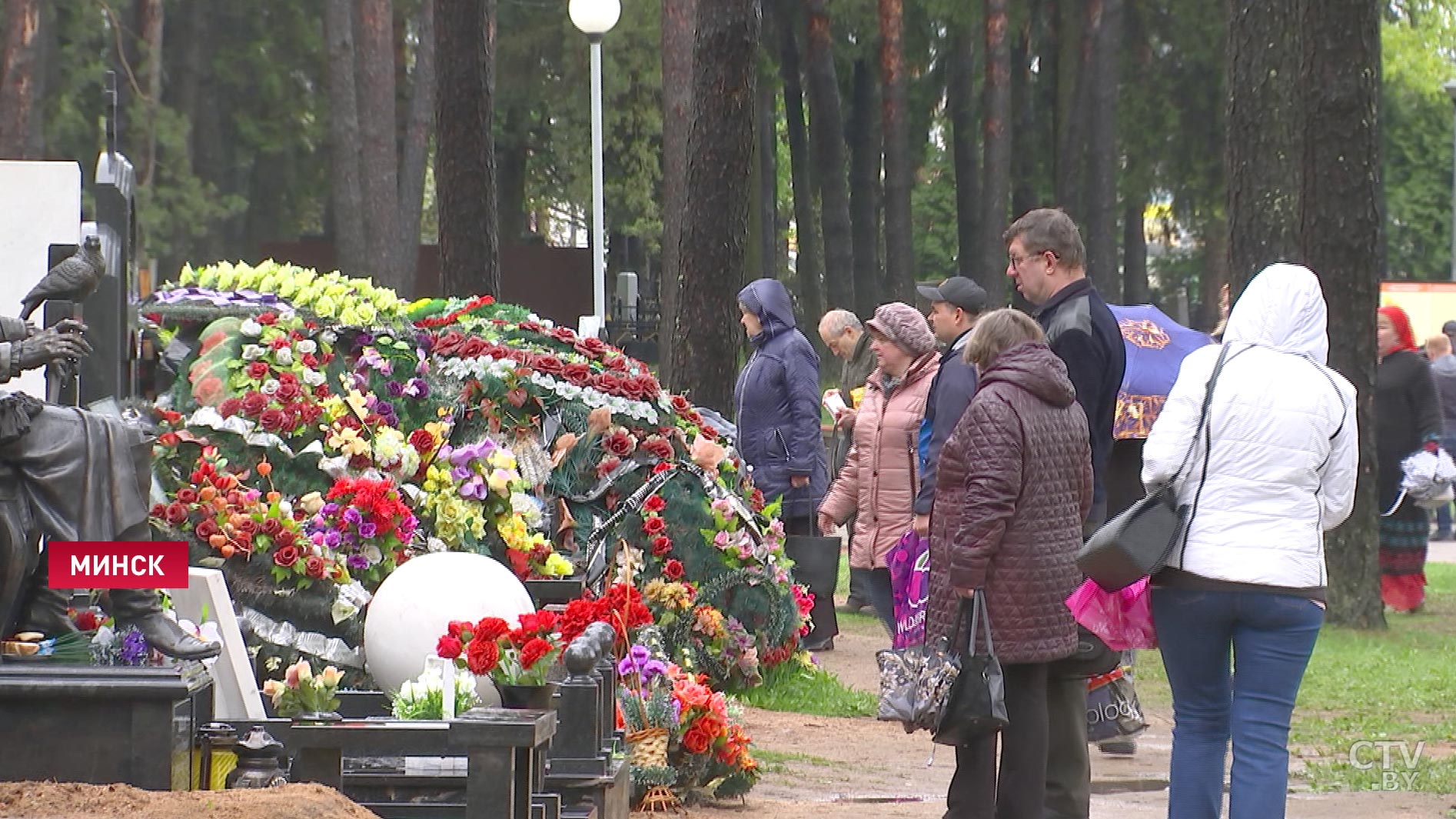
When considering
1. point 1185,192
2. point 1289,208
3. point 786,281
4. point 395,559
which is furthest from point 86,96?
point 395,559

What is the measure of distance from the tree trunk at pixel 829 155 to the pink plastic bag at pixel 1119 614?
79.5ft

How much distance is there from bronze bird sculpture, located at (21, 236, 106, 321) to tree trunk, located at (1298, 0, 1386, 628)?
28.1 ft

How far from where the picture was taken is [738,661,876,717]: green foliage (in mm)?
9570

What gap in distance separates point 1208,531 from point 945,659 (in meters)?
0.87

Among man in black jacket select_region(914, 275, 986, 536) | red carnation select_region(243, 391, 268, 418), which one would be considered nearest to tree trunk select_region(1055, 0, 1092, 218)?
man in black jacket select_region(914, 275, 986, 536)

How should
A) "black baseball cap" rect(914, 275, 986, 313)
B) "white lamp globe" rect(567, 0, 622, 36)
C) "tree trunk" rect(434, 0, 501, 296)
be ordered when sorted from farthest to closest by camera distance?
1. "white lamp globe" rect(567, 0, 622, 36)
2. "tree trunk" rect(434, 0, 501, 296)
3. "black baseball cap" rect(914, 275, 986, 313)

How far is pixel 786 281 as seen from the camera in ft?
142

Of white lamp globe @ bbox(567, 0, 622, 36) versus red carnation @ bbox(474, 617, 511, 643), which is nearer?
red carnation @ bbox(474, 617, 511, 643)

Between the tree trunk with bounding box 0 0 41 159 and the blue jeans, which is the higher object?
the tree trunk with bounding box 0 0 41 159

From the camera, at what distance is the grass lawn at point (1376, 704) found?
7855 millimetres

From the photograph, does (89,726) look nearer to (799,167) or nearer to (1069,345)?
(1069,345)

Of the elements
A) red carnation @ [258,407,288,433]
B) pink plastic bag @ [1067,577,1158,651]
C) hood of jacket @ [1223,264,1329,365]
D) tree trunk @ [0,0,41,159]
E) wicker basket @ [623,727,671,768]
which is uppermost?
tree trunk @ [0,0,41,159]

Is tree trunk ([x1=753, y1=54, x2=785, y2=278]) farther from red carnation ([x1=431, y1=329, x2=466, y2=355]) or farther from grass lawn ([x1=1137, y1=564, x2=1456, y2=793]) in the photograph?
red carnation ([x1=431, y1=329, x2=466, y2=355])

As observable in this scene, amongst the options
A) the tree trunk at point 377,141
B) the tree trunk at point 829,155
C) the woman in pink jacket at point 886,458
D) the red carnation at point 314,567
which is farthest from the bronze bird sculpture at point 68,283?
the tree trunk at point 829,155
